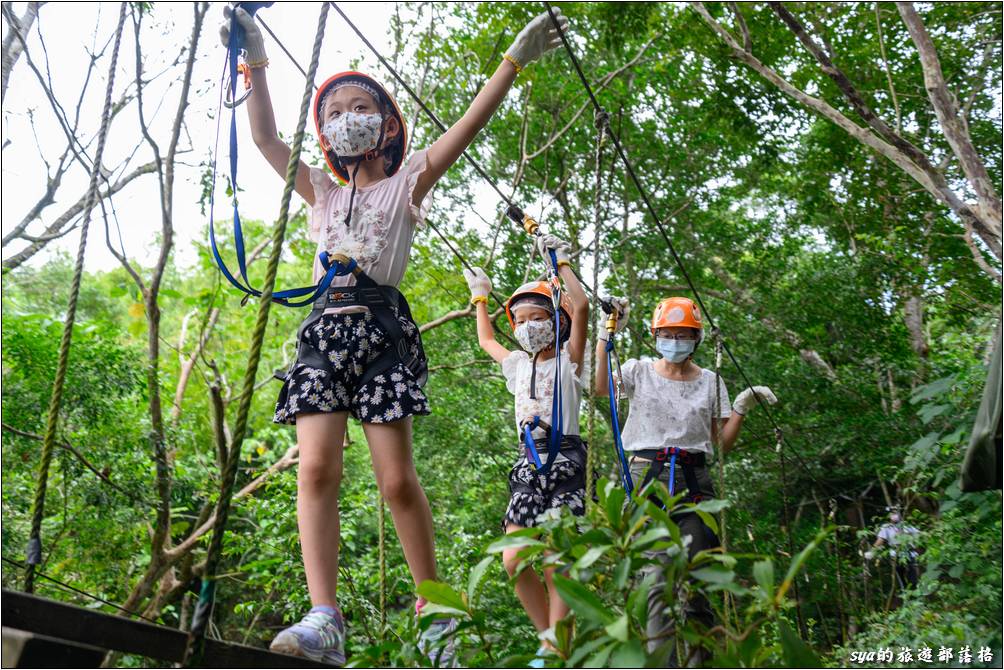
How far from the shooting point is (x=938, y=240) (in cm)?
725

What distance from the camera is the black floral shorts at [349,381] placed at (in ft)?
6.64

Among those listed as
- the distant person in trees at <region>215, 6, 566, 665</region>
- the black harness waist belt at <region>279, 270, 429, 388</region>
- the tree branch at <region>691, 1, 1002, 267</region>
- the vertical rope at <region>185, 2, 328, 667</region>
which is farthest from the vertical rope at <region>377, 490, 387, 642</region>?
the tree branch at <region>691, 1, 1002, 267</region>

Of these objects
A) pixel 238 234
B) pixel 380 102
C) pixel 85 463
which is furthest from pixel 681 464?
pixel 85 463

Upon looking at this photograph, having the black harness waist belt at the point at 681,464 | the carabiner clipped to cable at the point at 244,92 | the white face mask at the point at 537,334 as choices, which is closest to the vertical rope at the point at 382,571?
the white face mask at the point at 537,334

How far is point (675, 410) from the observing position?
3564mm

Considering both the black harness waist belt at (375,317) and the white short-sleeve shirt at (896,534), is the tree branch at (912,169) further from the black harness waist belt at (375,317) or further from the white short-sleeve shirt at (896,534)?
the black harness waist belt at (375,317)

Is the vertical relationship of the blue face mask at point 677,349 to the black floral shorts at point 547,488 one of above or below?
above

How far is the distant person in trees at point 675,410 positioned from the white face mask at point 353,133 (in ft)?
4.56

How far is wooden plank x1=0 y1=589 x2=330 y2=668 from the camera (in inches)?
61.7

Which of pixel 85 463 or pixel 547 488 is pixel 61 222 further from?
pixel 547 488

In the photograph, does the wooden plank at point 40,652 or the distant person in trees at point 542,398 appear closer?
the wooden plank at point 40,652

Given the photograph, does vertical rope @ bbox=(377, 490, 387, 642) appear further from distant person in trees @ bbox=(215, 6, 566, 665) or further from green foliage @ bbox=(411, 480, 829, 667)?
green foliage @ bbox=(411, 480, 829, 667)

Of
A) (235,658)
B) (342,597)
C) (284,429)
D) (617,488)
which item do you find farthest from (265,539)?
(617,488)

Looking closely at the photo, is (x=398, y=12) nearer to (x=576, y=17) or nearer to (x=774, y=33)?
(x=576, y=17)
